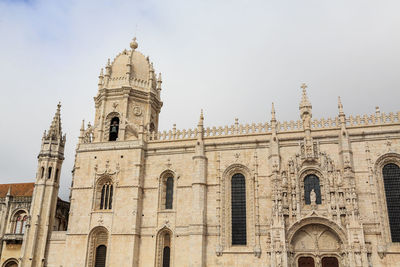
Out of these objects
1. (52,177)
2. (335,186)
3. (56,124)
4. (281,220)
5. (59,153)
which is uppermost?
(56,124)

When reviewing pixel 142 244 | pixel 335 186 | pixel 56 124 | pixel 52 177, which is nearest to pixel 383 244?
pixel 335 186

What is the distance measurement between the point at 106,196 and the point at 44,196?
22.6ft

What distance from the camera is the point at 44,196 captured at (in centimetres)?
3375

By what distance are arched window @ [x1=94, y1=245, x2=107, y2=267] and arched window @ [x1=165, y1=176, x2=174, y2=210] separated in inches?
232

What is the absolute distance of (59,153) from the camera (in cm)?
3588

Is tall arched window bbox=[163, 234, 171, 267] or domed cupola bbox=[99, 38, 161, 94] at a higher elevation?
domed cupola bbox=[99, 38, 161, 94]

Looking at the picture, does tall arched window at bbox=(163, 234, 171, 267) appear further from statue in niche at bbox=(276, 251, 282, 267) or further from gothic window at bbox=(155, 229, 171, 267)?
statue in niche at bbox=(276, 251, 282, 267)

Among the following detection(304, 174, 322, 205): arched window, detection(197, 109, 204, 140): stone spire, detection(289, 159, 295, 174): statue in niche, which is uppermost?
detection(197, 109, 204, 140): stone spire

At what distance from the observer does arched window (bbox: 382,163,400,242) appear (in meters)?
25.2

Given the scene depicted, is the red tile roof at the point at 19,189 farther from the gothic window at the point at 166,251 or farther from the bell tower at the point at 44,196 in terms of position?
the gothic window at the point at 166,251

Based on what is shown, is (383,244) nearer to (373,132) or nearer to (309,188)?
(309,188)

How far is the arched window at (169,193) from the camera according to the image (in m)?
29.9

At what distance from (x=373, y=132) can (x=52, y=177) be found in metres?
27.1

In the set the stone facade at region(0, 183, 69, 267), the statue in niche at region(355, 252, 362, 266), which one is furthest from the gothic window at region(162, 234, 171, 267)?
the stone facade at region(0, 183, 69, 267)
